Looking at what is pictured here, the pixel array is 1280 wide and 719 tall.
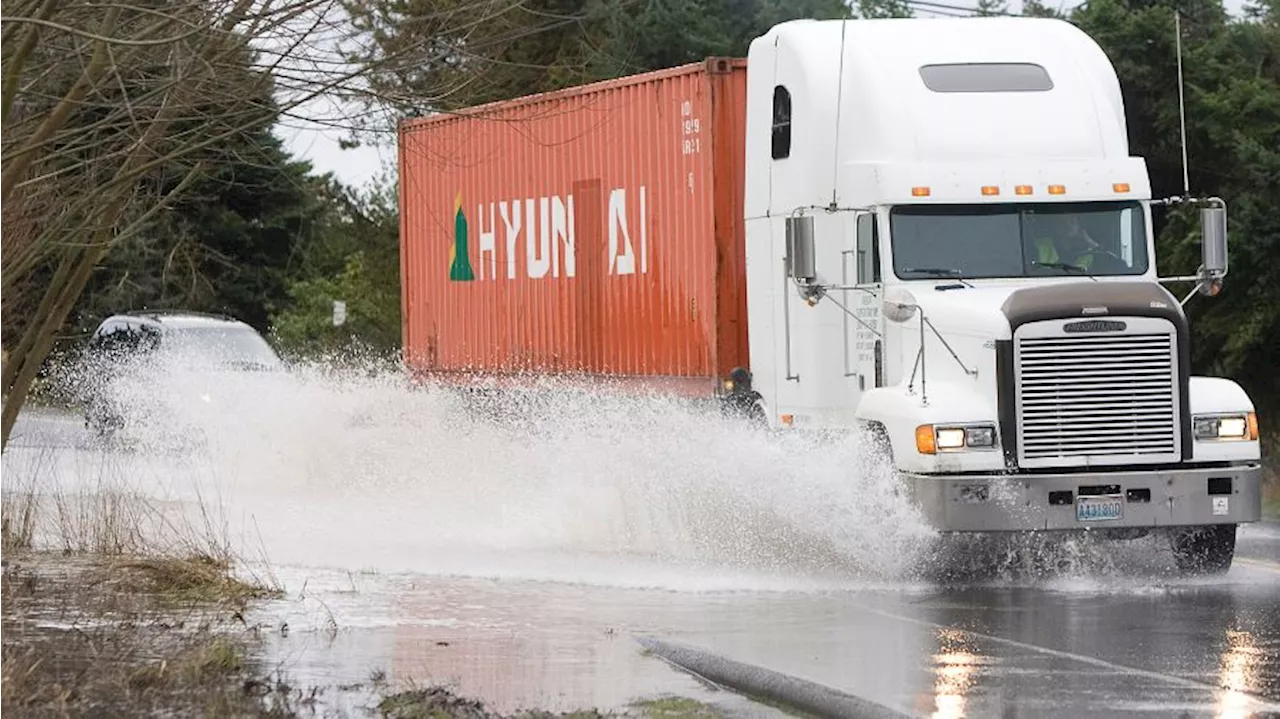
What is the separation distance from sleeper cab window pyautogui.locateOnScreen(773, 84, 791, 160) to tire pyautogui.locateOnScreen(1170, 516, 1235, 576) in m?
4.13

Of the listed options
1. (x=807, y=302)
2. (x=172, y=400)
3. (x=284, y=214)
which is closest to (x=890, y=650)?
(x=807, y=302)

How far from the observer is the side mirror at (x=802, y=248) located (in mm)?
16891

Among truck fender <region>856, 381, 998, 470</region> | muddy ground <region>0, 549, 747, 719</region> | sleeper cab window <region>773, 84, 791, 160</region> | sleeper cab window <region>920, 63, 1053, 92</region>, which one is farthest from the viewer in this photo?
sleeper cab window <region>773, 84, 791, 160</region>

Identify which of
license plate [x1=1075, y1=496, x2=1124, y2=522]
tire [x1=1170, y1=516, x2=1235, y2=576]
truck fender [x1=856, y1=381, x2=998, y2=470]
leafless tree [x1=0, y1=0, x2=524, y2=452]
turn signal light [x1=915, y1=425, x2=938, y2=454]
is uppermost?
leafless tree [x1=0, y1=0, x2=524, y2=452]

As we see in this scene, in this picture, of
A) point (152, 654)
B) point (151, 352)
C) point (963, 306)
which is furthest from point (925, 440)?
point (151, 352)

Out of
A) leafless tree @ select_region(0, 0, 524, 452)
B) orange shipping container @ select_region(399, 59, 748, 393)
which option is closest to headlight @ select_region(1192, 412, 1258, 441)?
orange shipping container @ select_region(399, 59, 748, 393)

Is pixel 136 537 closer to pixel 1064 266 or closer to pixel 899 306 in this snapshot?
pixel 899 306

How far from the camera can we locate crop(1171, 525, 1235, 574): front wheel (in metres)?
16.5

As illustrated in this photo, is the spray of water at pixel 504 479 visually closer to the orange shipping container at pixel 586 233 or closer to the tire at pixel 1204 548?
the orange shipping container at pixel 586 233

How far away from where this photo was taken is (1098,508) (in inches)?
623

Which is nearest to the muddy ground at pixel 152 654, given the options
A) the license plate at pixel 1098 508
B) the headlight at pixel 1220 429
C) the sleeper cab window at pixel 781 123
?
the license plate at pixel 1098 508

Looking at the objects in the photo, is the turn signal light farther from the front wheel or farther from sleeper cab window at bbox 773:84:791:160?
sleeper cab window at bbox 773:84:791:160

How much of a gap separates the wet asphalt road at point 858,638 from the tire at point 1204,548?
17 cm

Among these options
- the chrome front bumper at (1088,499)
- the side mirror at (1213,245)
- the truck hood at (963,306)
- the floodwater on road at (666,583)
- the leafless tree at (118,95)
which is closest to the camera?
the floodwater on road at (666,583)
